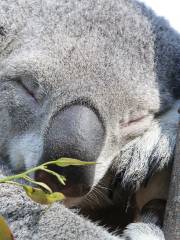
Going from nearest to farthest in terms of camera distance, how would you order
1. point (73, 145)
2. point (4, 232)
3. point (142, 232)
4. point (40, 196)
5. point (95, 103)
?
point (4, 232) < point (40, 196) < point (73, 145) < point (142, 232) < point (95, 103)

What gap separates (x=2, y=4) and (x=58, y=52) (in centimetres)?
56

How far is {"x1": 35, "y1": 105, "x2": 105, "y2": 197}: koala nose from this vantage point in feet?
6.34

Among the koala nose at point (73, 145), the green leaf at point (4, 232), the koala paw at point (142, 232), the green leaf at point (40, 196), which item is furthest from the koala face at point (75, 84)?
the green leaf at point (4, 232)

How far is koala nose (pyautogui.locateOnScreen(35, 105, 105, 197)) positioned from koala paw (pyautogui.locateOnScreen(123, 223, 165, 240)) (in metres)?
0.24

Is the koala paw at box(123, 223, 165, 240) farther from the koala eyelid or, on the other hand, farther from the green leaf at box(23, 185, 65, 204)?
the green leaf at box(23, 185, 65, 204)

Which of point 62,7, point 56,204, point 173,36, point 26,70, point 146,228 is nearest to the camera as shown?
point 56,204

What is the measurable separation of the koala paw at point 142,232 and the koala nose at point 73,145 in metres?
0.24

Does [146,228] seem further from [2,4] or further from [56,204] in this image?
[2,4]

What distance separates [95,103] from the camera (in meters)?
2.22

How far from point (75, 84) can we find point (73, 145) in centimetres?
39

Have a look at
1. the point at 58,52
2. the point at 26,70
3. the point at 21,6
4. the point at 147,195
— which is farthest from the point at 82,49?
the point at 147,195

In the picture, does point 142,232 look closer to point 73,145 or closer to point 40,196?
point 73,145

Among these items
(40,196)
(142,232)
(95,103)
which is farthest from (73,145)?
(40,196)

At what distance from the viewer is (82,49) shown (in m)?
2.40
